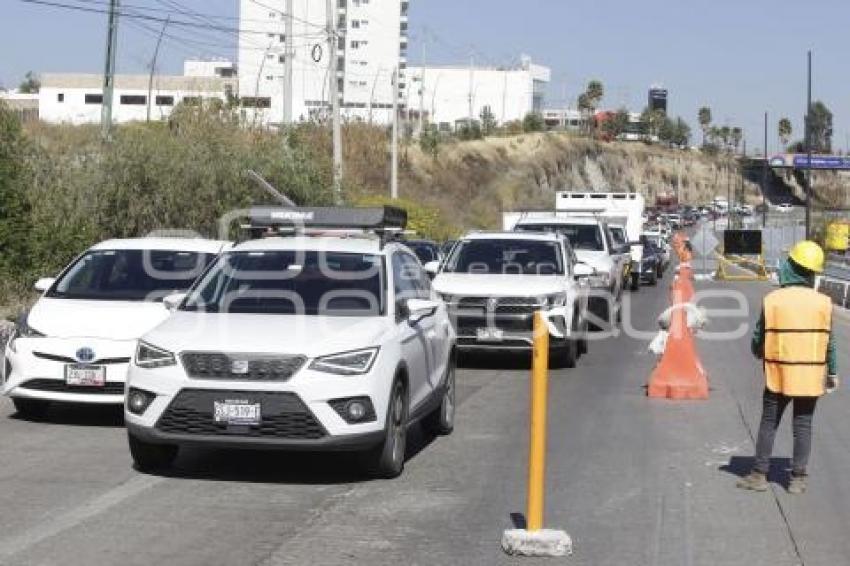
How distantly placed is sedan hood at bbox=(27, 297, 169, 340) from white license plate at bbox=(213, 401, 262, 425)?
2910 mm

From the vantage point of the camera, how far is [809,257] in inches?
357

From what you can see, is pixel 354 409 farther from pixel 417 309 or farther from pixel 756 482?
pixel 756 482

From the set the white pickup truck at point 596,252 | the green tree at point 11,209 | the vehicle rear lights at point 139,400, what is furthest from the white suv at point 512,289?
the vehicle rear lights at point 139,400

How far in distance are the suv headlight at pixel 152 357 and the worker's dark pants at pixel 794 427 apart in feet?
13.5

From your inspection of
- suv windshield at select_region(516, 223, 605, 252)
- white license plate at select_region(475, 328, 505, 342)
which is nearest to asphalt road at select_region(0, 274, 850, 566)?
white license plate at select_region(475, 328, 505, 342)

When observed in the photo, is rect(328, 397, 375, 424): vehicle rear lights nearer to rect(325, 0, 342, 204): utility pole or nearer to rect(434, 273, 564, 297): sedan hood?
rect(434, 273, 564, 297): sedan hood

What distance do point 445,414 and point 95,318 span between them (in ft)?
10.7

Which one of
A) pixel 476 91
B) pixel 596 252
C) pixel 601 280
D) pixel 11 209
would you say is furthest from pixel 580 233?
pixel 476 91

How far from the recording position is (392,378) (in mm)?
9250

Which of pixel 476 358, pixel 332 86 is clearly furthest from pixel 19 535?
pixel 332 86

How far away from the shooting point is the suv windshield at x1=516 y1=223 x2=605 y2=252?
79.5 feet

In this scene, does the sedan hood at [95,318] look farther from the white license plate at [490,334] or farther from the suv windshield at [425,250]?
the suv windshield at [425,250]

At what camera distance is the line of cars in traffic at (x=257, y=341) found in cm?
880

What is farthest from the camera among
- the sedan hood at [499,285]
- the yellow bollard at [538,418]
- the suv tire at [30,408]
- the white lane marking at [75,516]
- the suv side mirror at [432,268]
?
the suv side mirror at [432,268]
